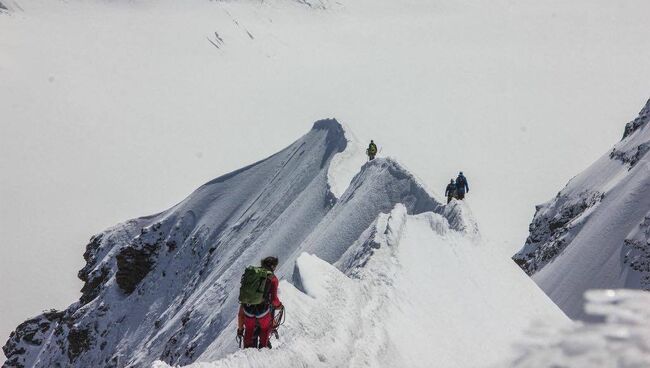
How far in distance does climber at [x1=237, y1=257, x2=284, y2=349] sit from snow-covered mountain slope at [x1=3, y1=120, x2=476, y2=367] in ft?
40.5

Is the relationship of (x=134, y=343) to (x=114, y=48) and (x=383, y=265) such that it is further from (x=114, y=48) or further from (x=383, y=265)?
(x=114, y=48)

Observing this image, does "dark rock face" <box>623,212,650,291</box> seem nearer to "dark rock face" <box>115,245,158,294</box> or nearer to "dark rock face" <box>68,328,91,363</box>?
"dark rock face" <box>115,245,158,294</box>

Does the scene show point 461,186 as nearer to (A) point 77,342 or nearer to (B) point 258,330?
(B) point 258,330

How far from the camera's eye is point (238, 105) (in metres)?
145

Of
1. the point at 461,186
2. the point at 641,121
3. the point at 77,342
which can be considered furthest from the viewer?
the point at 641,121

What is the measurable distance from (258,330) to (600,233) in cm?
3166

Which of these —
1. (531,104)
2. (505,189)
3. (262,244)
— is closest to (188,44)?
(531,104)

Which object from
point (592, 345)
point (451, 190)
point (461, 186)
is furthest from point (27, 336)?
point (592, 345)

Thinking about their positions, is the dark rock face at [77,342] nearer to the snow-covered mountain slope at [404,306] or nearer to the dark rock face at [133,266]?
the dark rock face at [133,266]

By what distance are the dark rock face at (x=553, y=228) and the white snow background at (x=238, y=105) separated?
16.4 meters

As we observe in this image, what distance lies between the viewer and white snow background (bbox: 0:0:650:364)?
295 ft

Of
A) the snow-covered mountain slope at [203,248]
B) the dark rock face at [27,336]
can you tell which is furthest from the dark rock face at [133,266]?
the dark rock face at [27,336]

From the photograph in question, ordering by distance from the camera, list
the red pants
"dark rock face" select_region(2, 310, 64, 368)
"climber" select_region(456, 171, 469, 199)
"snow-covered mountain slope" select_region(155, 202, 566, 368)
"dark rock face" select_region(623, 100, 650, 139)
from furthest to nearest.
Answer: "dark rock face" select_region(623, 100, 650, 139) → "dark rock face" select_region(2, 310, 64, 368) → "climber" select_region(456, 171, 469, 199) → "snow-covered mountain slope" select_region(155, 202, 566, 368) → the red pants

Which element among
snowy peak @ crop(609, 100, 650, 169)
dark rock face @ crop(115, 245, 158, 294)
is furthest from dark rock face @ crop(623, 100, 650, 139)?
dark rock face @ crop(115, 245, 158, 294)
